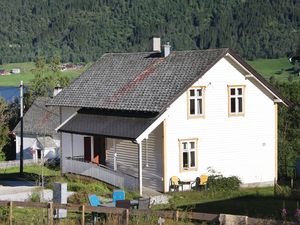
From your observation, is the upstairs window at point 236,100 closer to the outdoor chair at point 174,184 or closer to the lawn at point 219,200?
the lawn at point 219,200

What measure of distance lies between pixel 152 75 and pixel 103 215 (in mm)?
14694

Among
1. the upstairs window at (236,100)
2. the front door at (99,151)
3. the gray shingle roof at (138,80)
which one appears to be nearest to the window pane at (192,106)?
the gray shingle roof at (138,80)

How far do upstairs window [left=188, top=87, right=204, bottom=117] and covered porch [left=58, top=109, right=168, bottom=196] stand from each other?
5.72 feet

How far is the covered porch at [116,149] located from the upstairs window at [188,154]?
1.02 meters

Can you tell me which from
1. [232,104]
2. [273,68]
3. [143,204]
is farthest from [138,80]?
[273,68]

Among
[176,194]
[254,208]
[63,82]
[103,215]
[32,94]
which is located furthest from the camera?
[63,82]

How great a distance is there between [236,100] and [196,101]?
7.60ft

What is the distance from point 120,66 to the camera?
36750 millimetres

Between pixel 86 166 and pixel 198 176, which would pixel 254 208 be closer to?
pixel 198 176

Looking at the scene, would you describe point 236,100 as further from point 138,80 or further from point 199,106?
point 138,80

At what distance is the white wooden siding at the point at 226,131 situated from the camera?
103ft

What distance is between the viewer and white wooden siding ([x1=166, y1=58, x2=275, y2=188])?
31297 mm

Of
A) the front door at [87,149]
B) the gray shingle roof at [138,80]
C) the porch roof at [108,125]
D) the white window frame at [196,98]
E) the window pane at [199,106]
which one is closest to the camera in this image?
the porch roof at [108,125]

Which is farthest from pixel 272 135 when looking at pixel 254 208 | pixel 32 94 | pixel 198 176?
pixel 32 94
